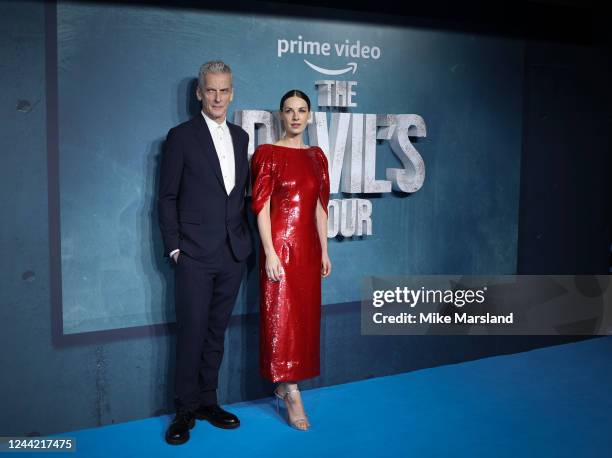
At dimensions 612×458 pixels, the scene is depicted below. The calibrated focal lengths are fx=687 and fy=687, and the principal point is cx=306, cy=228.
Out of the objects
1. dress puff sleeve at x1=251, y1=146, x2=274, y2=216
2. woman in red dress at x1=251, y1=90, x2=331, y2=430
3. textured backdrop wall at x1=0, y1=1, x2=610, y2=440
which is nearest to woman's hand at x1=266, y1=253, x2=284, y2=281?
woman in red dress at x1=251, y1=90, x2=331, y2=430

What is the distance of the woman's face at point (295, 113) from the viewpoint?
379cm

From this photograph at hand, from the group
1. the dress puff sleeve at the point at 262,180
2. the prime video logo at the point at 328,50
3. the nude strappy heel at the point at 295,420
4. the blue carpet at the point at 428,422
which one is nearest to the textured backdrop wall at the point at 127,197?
the prime video logo at the point at 328,50

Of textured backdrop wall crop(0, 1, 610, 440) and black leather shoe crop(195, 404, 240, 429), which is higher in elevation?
textured backdrop wall crop(0, 1, 610, 440)

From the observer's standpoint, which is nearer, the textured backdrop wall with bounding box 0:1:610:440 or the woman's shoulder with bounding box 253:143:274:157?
the textured backdrop wall with bounding box 0:1:610:440

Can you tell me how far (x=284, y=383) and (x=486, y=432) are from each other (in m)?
1.16

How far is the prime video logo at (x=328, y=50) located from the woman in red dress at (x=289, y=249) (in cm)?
52

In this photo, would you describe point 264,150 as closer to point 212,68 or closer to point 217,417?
point 212,68

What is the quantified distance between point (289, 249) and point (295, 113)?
75cm

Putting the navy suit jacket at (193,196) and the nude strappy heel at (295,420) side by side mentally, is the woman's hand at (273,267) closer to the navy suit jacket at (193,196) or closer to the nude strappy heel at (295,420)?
the navy suit jacket at (193,196)

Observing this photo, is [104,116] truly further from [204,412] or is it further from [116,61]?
[204,412]

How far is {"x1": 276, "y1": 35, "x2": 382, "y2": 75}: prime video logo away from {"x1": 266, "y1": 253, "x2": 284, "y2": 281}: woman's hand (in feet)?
4.19

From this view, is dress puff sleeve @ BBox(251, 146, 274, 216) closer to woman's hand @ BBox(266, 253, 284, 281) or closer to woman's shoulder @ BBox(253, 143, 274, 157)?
woman's shoulder @ BBox(253, 143, 274, 157)

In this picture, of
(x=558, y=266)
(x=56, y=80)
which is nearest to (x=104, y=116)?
(x=56, y=80)

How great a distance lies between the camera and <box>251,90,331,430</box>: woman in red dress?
3775mm
